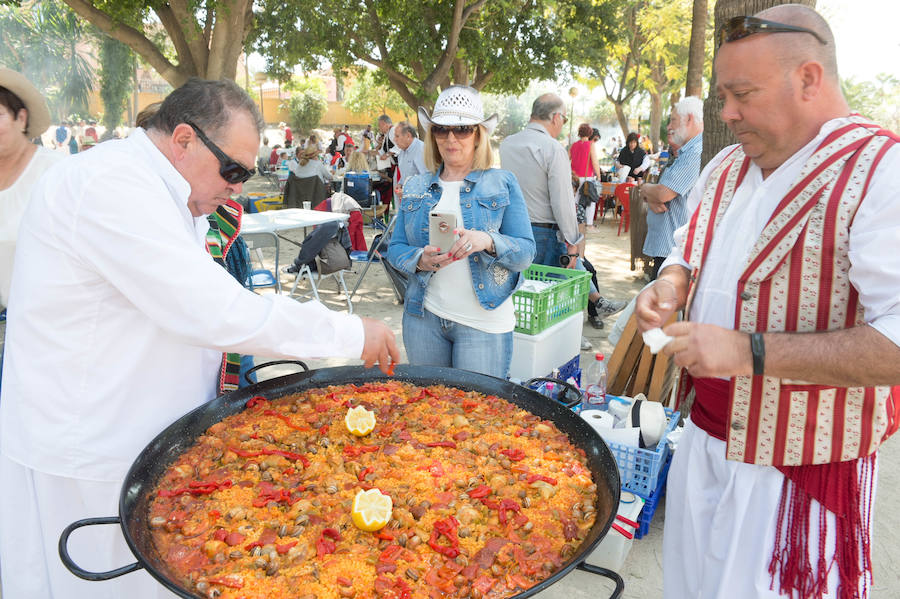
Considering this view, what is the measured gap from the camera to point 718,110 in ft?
12.8

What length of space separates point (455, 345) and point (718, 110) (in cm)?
243

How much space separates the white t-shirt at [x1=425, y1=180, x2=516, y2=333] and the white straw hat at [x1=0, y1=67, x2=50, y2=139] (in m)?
2.10

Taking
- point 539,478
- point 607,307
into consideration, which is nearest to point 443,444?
point 539,478

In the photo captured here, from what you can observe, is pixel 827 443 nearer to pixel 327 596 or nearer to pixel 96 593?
pixel 327 596

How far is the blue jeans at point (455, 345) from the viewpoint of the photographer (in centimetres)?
306

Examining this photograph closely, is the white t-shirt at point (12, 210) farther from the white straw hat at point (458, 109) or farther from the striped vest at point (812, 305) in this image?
the striped vest at point (812, 305)

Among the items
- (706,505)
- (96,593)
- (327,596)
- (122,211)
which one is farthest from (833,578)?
(96,593)

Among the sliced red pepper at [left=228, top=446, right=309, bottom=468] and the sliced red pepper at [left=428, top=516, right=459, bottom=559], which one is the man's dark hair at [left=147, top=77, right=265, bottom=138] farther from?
the sliced red pepper at [left=428, top=516, right=459, bottom=559]

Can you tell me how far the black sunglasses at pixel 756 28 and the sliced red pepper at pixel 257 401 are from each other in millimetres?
2091

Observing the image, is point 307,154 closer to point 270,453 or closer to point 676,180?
point 676,180

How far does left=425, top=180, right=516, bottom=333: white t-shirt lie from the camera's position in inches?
119

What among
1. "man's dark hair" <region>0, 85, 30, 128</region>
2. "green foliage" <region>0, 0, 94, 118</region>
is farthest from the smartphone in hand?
"green foliage" <region>0, 0, 94, 118</region>

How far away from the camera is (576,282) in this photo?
4863 mm

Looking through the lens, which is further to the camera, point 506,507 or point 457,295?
point 457,295
